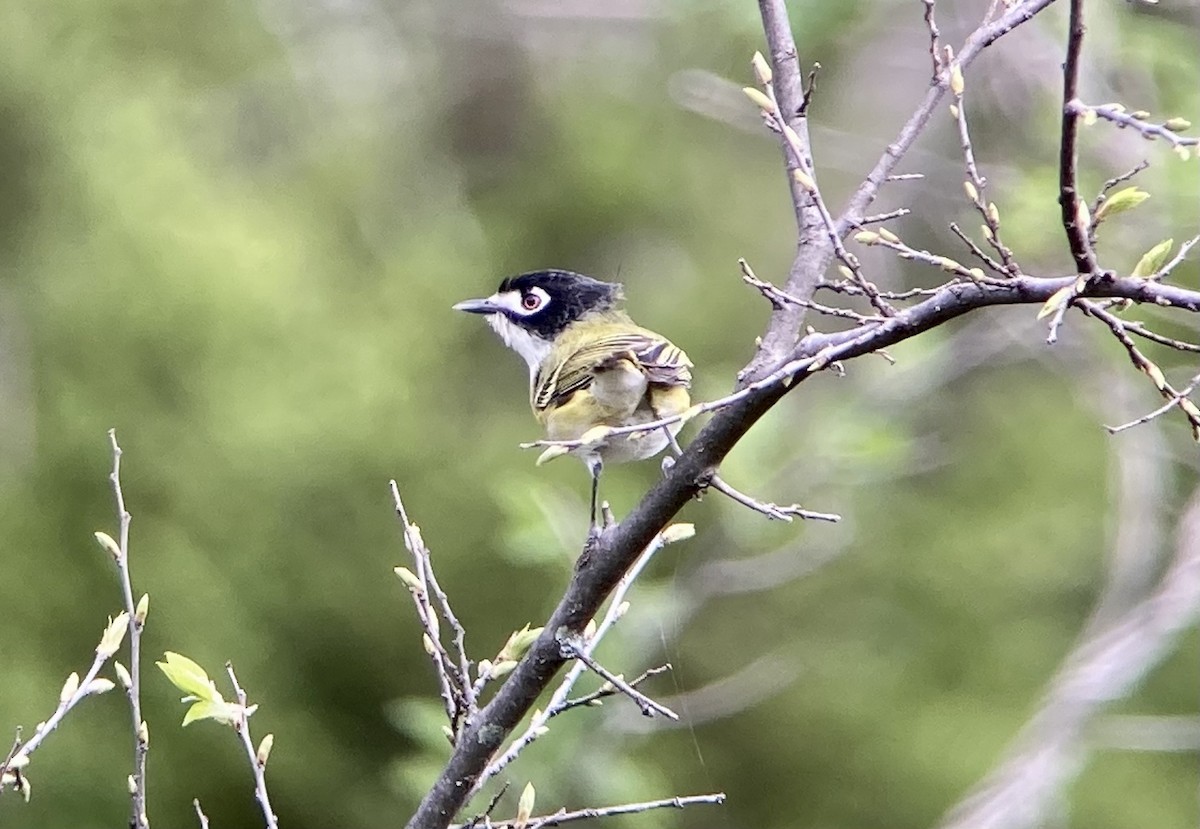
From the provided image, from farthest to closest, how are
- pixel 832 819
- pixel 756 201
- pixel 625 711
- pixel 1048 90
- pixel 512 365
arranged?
pixel 756 201, pixel 512 365, pixel 832 819, pixel 1048 90, pixel 625 711

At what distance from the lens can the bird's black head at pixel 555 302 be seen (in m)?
3.69

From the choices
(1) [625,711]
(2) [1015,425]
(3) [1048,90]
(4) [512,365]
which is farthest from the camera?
(2) [1015,425]

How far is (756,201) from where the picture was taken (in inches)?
349

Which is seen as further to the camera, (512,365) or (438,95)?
(438,95)

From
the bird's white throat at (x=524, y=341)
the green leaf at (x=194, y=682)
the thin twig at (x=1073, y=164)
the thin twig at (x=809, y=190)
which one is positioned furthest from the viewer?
the bird's white throat at (x=524, y=341)

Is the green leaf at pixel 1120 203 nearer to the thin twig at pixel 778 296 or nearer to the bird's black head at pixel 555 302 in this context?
the thin twig at pixel 778 296

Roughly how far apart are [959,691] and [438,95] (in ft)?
16.0

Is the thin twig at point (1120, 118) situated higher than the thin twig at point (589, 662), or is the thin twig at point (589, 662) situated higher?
the thin twig at point (1120, 118)

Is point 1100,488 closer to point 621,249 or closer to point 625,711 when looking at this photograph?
point 621,249

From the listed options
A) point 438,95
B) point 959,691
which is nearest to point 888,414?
point 959,691

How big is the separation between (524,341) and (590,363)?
0.84 metres

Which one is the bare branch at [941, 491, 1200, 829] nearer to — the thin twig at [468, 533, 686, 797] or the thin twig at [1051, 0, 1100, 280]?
the thin twig at [468, 533, 686, 797]

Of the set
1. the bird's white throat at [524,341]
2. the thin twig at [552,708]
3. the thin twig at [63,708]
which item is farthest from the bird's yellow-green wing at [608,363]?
the thin twig at [63,708]

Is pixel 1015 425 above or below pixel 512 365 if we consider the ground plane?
below
